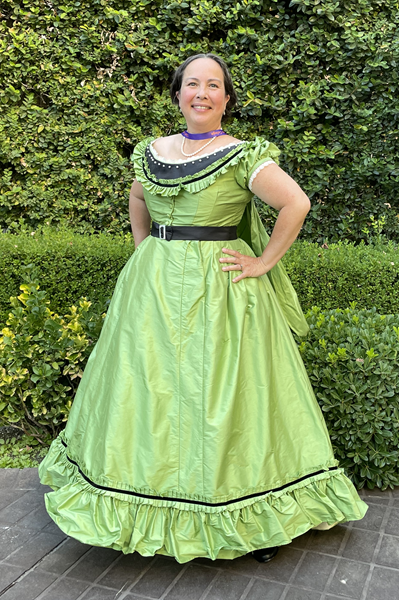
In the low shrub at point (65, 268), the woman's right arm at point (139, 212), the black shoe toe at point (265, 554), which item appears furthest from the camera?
the low shrub at point (65, 268)

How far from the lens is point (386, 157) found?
4.98m

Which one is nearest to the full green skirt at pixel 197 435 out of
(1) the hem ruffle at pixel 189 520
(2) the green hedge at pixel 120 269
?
(1) the hem ruffle at pixel 189 520

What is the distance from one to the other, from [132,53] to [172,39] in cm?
37

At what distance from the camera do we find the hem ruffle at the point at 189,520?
7.50 ft

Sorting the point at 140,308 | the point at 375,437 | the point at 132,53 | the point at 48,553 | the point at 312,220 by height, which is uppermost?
the point at 132,53

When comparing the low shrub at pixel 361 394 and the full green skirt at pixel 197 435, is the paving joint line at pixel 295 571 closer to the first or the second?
the full green skirt at pixel 197 435

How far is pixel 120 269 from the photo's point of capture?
462 centimetres

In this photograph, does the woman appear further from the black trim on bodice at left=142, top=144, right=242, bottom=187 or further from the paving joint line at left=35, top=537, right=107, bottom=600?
the paving joint line at left=35, top=537, right=107, bottom=600

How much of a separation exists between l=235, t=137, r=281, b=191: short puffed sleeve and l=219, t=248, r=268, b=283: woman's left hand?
0.28 meters

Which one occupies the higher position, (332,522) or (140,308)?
(140,308)

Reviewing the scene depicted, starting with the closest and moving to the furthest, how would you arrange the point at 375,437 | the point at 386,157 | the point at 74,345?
the point at 375,437
the point at 74,345
the point at 386,157

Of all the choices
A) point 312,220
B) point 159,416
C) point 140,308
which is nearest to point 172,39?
point 312,220

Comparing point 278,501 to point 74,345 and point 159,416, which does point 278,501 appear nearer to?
point 159,416

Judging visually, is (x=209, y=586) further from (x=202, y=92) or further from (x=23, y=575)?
(x=202, y=92)
